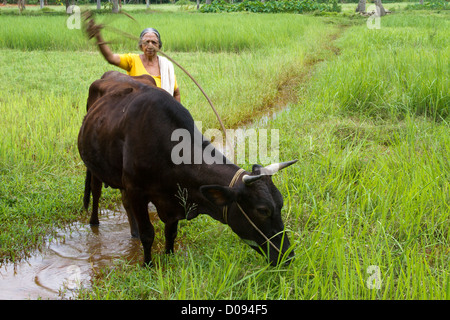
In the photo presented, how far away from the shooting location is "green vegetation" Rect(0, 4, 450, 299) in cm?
245

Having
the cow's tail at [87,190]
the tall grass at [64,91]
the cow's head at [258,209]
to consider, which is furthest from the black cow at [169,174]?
the tall grass at [64,91]

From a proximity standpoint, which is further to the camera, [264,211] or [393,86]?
[393,86]

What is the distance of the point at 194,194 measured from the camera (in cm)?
261

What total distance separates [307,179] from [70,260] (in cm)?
188

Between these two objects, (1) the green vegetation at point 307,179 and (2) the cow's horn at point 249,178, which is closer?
(2) the cow's horn at point 249,178

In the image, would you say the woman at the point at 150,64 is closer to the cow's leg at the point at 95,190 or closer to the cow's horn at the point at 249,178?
the cow's leg at the point at 95,190

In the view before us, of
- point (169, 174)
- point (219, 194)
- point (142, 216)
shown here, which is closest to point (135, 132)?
point (169, 174)

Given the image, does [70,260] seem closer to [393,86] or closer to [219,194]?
[219,194]

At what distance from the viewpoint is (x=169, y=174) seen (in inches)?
103

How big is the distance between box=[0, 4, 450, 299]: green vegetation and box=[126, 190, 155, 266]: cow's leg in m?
0.14

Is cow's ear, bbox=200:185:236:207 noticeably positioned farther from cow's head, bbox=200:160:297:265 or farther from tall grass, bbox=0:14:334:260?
tall grass, bbox=0:14:334:260

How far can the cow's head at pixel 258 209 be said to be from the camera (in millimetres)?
2344

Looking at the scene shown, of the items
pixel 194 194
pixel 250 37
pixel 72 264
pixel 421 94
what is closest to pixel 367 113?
pixel 421 94
